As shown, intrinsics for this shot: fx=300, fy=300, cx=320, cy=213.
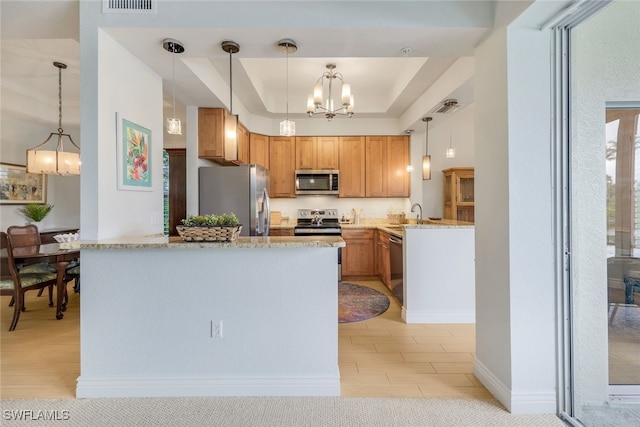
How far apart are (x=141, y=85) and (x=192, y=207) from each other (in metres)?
1.68

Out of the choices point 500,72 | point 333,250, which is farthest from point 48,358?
point 500,72

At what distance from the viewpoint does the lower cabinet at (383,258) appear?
4238 mm

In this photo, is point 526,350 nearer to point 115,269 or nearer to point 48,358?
point 115,269

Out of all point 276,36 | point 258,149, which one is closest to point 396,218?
point 258,149

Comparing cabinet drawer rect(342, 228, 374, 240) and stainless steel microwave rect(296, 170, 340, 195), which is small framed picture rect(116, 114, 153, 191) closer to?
stainless steel microwave rect(296, 170, 340, 195)

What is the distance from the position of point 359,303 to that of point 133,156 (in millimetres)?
2908

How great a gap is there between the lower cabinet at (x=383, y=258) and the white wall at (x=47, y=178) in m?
5.53

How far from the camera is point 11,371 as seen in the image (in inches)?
88.4

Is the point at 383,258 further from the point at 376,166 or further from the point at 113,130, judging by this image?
the point at 113,130

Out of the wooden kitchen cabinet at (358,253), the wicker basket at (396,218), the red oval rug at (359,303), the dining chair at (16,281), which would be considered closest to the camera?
the dining chair at (16,281)

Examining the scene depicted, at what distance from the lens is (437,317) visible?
3199mm

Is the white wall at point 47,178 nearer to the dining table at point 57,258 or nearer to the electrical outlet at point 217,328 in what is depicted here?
the dining table at point 57,258

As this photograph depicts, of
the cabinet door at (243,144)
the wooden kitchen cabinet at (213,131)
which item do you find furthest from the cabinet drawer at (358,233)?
the wooden kitchen cabinet at (213,131)

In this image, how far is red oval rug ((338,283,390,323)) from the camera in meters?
3.39
